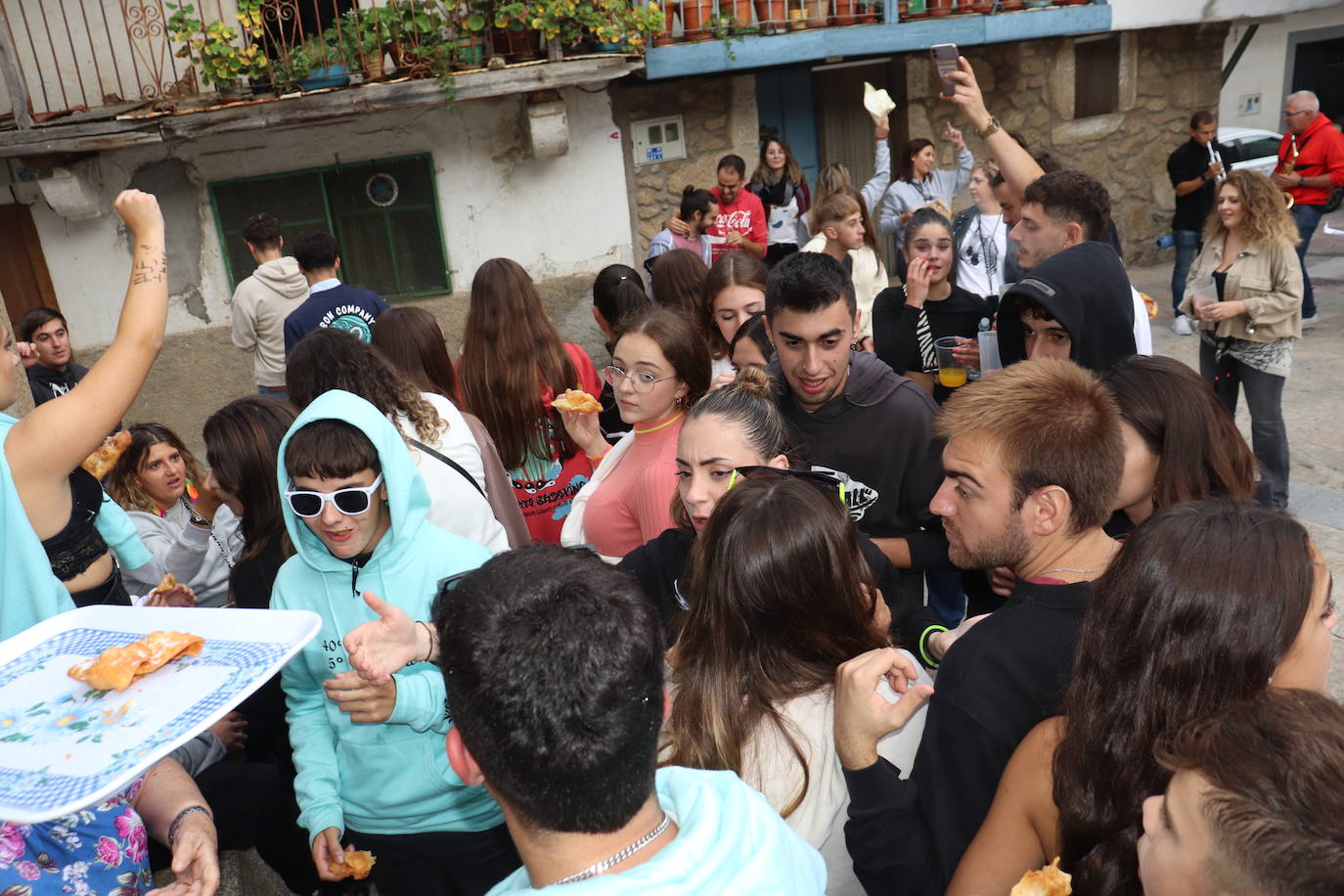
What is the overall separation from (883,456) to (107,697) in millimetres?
2266

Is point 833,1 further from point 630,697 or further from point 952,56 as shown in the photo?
point 630,697

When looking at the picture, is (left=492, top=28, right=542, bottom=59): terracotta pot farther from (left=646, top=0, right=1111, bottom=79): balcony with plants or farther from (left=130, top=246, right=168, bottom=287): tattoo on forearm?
(left=130, top=246, right=168, bottom=287): tattoo on forearm

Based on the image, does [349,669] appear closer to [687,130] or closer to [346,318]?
[346,318]

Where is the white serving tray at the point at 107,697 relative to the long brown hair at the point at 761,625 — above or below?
above

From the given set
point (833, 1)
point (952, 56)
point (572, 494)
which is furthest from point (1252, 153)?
point (572, 494)

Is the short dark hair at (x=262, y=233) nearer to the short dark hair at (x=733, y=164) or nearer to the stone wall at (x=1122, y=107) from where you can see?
the short dark hair at (x=733, y=164)

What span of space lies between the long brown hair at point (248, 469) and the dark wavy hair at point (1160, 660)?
240 cm

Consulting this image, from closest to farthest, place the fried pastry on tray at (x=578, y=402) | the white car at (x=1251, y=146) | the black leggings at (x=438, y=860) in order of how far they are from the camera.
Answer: the black leggings at (x=438, y=860) → the fried pastry on tray at (x=578, y=402) → the white car at (x=1251, y=146)

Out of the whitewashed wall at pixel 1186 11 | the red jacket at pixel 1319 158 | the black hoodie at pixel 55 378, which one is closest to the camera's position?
the black hoodie at pixel 55 378

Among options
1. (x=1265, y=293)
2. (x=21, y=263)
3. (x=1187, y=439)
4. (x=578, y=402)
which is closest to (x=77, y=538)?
(x=578, y=402)

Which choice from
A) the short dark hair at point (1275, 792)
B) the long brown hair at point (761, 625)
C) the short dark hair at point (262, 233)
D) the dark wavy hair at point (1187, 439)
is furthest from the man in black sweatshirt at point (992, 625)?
the short dark hair at point (262, 233)

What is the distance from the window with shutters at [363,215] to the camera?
916 centimetres

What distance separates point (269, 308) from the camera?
640cm

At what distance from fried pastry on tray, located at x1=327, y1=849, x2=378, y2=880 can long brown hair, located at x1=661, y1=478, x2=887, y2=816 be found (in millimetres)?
932
